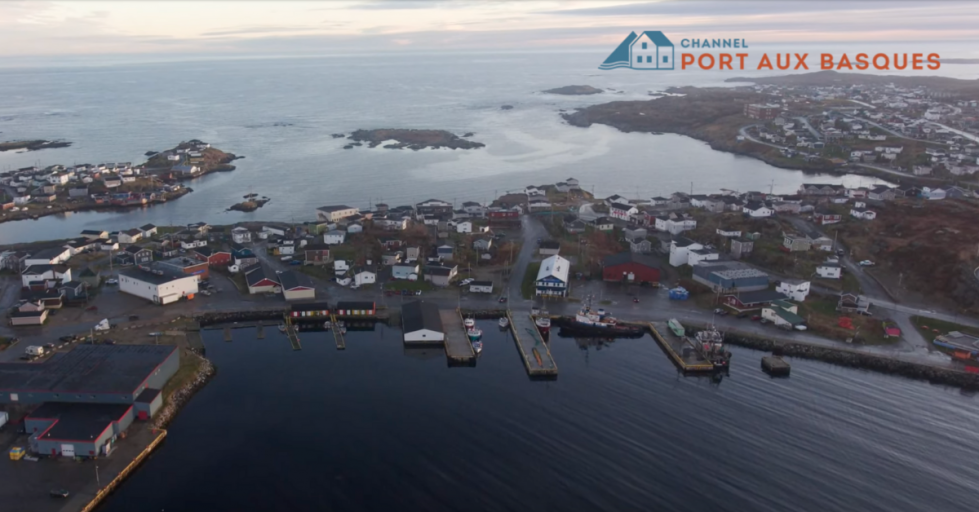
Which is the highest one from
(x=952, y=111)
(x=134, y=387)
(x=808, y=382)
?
(x=952, y=111)

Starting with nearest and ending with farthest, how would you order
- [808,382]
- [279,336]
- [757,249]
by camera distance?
[808,382] < [279,336] < [757,249]

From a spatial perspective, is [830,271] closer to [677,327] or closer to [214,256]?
[677,327]

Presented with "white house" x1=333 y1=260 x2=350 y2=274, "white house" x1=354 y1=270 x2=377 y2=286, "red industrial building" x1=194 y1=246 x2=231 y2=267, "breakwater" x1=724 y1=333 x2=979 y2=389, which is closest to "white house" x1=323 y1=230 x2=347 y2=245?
"white house" x1=333 y1=260 x2=350 y2=274

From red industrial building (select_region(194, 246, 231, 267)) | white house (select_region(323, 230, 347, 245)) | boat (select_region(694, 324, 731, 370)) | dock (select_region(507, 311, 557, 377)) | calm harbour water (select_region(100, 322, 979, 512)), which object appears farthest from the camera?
white house (select_region(323, 230, 347, 245))

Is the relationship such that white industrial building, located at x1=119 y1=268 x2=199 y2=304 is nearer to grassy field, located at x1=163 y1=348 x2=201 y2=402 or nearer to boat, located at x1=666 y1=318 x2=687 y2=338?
grassy field, located at x1=163 y1=348 x2=201 y2=402

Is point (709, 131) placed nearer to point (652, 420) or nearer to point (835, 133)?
point (835, 133)

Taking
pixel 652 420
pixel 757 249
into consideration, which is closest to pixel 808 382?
pixel 652 420

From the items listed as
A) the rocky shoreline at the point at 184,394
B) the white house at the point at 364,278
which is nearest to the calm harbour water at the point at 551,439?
the rocky shoreline at the point at 184,394
